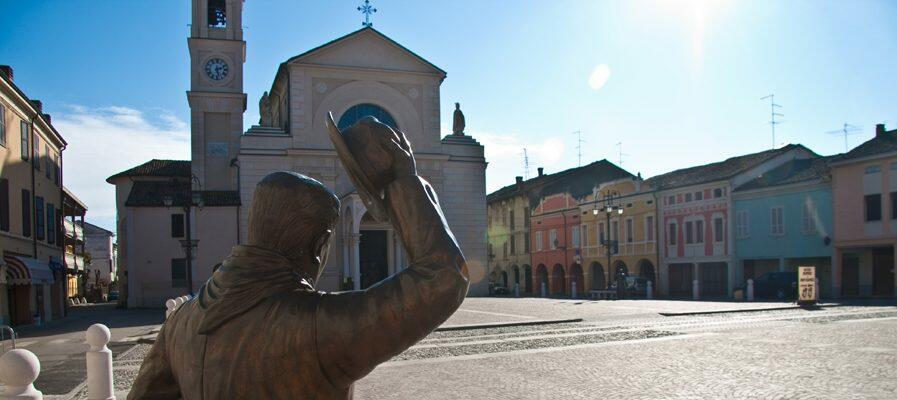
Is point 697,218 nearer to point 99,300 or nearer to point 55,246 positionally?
point 55,246

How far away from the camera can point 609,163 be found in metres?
50.7

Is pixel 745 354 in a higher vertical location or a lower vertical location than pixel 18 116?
lower

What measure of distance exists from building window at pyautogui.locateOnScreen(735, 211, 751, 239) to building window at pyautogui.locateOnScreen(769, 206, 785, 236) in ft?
3.72

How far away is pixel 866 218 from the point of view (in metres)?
29.7

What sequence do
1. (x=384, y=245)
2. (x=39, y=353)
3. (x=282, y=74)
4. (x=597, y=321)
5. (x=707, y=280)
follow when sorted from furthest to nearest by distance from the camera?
(x=707, y=280), (x=282, y=74), (x=384, y=245), (x=597, y=321), (x=39, y=353)

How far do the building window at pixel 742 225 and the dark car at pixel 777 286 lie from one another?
474 cm

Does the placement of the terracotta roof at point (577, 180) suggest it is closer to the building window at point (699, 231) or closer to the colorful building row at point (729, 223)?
the colorful building row at point (729, 223)

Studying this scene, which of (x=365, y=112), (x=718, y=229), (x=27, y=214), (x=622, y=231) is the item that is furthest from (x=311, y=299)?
(x=622, y=231)

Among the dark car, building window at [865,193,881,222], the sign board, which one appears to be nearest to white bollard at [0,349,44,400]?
the sign board

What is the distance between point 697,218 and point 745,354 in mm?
27611

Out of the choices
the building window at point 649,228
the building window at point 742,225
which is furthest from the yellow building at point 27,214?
the building window at point 742,225

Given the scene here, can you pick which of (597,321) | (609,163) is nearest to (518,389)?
(597,321)

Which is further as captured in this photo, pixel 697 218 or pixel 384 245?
pixel 697 218

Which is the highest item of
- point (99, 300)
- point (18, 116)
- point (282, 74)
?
point (282, 74)
